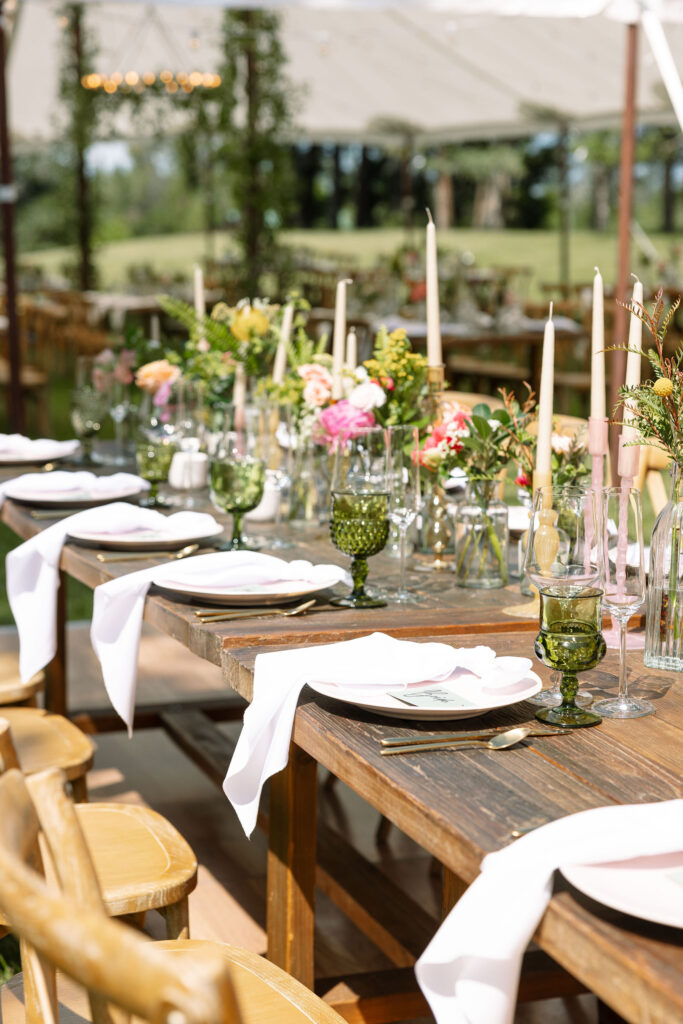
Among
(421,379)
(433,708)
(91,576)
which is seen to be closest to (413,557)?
(421,379)

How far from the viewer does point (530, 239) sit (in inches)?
779

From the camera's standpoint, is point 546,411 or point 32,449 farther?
point 32,449

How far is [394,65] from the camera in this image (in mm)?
11656

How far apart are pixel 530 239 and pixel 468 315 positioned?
1033 centimetres

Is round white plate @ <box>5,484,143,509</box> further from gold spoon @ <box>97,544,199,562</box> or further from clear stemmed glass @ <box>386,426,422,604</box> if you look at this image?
clear stemmed glass @ <box>386,426,422,604</box>

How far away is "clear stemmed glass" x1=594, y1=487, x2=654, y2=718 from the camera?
4.91 feet

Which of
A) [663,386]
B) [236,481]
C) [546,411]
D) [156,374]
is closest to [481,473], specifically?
[546,411]

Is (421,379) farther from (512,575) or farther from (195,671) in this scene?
(195,671)

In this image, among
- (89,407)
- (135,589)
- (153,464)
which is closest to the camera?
(135,589)

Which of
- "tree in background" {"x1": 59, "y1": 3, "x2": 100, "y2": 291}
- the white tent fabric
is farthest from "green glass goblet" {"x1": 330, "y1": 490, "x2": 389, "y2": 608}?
"tree in background" {"x1": 59, "y1": 3, "x2": 100, "y2": 291}

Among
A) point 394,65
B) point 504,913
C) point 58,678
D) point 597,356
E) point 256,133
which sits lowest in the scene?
point 58,678

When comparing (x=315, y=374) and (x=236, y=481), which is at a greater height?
(x=315, y=374)

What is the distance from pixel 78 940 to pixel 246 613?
3.76 ft

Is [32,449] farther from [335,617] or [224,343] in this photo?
[335,617]
